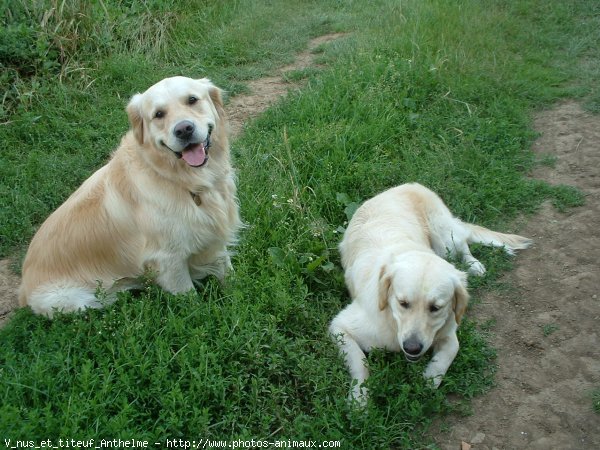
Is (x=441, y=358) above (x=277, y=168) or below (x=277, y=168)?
below

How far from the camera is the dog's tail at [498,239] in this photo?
4.04 metres

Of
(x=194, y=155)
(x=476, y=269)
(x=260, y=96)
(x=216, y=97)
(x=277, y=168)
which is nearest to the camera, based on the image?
(x=194, y=155)

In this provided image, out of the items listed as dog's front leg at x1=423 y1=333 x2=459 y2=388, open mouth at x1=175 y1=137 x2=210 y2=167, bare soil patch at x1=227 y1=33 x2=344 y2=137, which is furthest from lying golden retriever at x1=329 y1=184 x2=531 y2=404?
bare soil patch at x1=227 y1=33 x2=344 y2=137

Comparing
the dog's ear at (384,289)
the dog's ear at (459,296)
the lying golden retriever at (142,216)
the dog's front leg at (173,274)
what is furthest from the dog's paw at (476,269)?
the dog's front leg at (173,274)

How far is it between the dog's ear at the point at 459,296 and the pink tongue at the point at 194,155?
1.61 meters

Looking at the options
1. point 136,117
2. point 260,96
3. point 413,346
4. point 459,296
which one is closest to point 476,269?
point 459,296

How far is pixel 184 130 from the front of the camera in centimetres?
314

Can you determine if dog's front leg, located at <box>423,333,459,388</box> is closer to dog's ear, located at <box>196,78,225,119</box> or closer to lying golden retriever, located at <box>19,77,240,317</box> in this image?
lying golden retriever, located at <box>19,77,240,317</box>

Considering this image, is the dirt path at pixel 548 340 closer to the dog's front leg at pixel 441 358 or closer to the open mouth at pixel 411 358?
the dog's front leg at pixel 441 358

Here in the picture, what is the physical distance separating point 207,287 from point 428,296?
1.45m

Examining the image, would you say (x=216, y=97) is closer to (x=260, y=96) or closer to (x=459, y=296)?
(x=459, y=296)

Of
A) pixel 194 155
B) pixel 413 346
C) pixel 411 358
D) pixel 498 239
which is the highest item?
pixel 194 155

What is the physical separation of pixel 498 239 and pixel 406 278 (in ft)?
4.63

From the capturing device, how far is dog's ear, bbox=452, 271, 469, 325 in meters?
3.02
